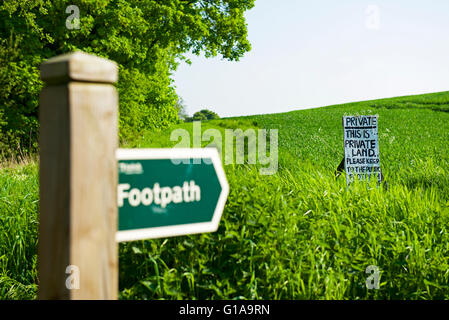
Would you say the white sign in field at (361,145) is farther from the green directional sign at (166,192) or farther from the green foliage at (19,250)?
the green directional sign at (166,192)

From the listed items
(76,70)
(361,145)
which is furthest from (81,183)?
(361,145)

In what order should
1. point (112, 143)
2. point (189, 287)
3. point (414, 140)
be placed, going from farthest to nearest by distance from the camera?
point (414, 140) < point (189, 287) < point (112, 143)

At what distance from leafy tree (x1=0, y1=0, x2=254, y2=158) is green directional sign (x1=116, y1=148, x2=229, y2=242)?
1376 centimetres

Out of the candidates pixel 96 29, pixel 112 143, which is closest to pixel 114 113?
pixel 112 143

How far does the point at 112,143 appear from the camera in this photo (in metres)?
1.55

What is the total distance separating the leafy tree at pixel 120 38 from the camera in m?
14.9

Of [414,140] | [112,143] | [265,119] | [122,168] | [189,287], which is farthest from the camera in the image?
[265,119]

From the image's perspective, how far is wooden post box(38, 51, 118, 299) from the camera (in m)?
1.46

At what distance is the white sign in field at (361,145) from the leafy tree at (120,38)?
353 inches

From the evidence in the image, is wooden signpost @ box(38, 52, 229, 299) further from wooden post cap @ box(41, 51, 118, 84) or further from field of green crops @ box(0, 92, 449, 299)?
field of green crops @ box(0, 92, 449, 299)

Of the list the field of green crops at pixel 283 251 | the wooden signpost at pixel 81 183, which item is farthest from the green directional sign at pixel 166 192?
the field of green crops at pixel 283 251

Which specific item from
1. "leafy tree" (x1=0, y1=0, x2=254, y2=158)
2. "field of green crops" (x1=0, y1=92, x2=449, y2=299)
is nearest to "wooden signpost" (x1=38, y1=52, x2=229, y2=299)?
"field of green crops" (x1=0, y1=92, x2=449, y2=299)
